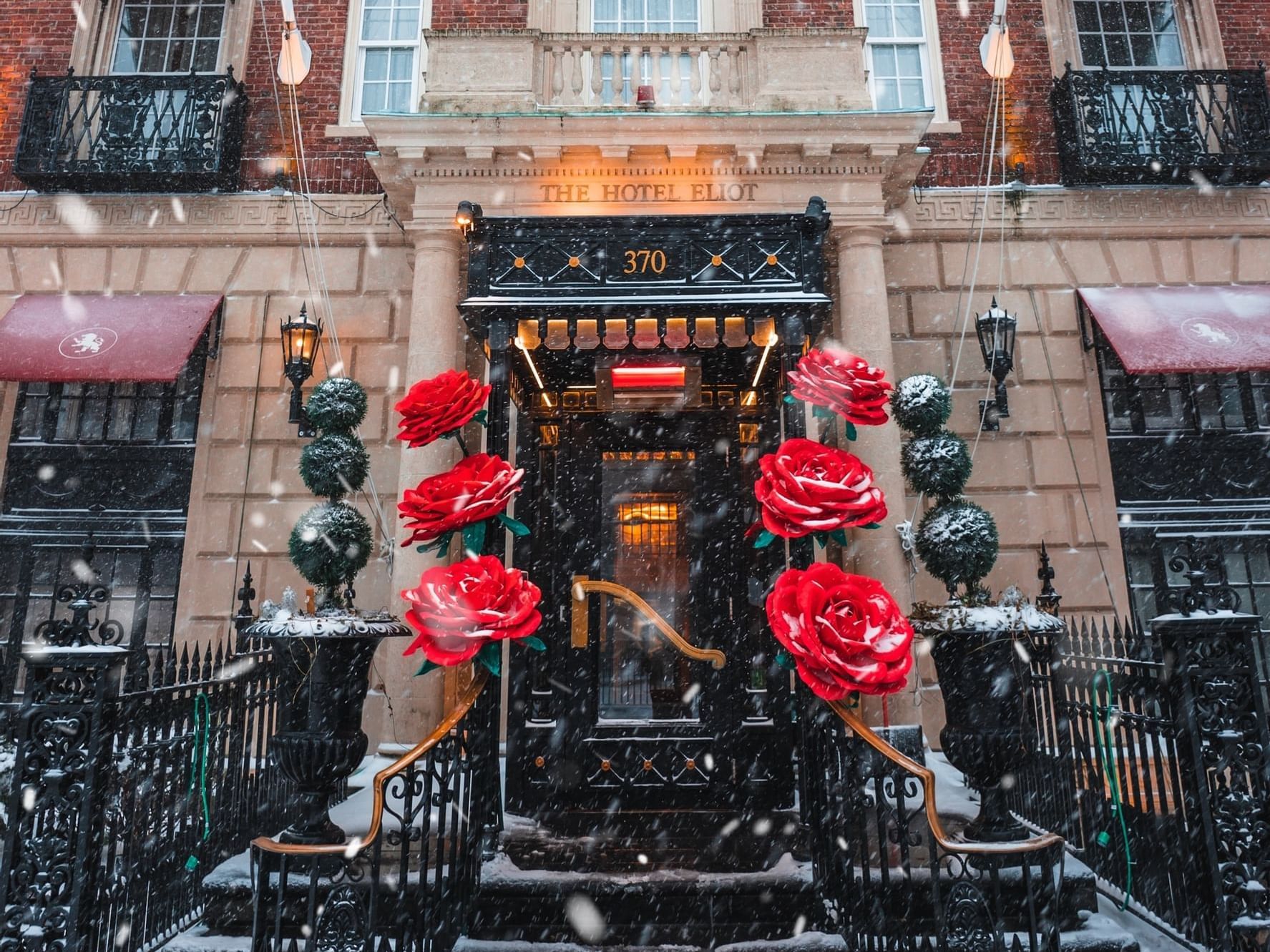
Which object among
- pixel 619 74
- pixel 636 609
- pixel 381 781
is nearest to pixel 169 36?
pixel 619 74

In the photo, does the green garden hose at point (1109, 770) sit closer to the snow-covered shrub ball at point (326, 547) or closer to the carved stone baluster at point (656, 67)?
the snow-covered shrub ball at point (326, 547)

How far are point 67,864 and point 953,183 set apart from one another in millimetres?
10454

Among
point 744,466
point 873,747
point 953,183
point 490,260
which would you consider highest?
point 953,183

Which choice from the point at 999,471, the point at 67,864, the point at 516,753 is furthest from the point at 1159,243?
the point at 67,864

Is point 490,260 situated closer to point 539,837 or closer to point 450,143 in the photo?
point 450,143

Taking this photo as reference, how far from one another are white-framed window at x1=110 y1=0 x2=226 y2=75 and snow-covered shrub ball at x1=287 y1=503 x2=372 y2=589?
9.14 m

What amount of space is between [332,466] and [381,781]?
6.84 ft

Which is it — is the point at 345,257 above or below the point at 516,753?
above

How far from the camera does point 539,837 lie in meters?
4.81

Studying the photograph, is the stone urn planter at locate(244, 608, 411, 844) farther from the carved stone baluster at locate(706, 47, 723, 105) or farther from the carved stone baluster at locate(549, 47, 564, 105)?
the carved stone baluster at locate(706, 47, 723, 105)

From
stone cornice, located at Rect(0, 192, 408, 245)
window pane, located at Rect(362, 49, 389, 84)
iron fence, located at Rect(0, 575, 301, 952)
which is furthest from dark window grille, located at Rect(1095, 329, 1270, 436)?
window pane, located at Rect(362, 49, 389, 84)

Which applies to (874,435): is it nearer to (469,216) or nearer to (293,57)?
(469,216)

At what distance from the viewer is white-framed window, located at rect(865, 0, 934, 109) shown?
9859 mm

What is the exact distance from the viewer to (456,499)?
349 cm
